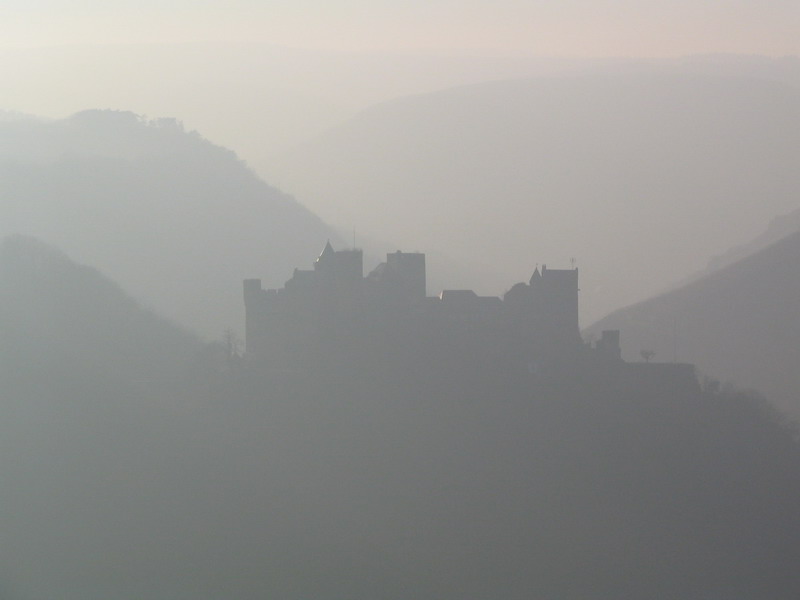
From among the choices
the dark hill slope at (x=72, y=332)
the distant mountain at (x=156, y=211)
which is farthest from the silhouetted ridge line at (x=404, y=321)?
the distant mountain at (x=156, y=211)

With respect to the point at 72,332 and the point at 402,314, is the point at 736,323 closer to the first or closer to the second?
the point at 72,332

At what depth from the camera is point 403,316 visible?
36.5 meters

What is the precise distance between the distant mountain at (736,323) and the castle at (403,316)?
24.0 m

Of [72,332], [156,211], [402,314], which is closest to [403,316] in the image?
[402,314]

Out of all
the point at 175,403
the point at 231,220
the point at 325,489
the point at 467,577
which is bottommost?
the point at 467,577

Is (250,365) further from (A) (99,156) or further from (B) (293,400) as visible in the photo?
(A) (99,156)

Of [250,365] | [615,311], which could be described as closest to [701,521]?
[250,365]

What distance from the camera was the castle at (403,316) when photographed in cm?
3641

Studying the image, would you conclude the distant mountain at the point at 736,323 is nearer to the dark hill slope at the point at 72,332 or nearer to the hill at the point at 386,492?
the hill at the point at 386,492

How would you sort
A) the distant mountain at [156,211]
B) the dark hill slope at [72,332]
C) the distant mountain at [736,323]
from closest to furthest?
the dark hill slope at [72,332], the distant mountain at [156,211], the distant mountain at [736,323]

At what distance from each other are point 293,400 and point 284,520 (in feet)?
10.9

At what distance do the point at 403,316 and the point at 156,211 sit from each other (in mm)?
36294

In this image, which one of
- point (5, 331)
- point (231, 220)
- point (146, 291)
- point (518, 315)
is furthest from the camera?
point (231, 220)

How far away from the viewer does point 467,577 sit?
1458 inches
